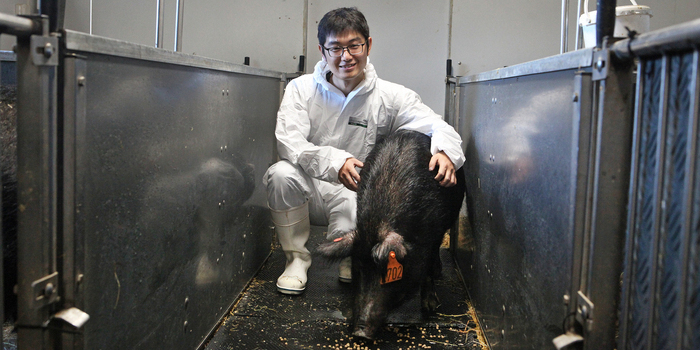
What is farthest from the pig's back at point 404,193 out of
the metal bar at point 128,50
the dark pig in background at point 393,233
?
the metal bar at point 128,50

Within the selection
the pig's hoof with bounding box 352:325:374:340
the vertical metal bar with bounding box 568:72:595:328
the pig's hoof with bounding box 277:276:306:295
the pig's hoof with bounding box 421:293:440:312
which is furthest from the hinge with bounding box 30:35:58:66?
the pig's hoof with bounding box 421:293:440:312

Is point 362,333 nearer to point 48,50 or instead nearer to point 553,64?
point 553,64

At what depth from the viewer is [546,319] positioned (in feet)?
4.44

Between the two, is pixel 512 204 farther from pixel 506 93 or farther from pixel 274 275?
pixel 274 275

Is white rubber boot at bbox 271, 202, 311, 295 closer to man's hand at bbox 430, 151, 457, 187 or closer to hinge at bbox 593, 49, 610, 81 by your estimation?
man's hand at bbox 430, 151, 457, 187

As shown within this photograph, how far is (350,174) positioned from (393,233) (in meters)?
0.44

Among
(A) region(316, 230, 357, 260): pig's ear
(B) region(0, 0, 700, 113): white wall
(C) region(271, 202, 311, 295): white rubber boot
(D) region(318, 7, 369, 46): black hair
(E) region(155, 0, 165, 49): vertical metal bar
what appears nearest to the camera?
(E) region(155, 0, 165, 49): vertical metal bar

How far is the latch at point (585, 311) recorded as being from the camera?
115 centimetres

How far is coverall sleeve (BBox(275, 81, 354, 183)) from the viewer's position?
2459 mm

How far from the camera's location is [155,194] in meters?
1.51

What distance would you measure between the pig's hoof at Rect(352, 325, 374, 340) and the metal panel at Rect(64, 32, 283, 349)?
0.60 metres

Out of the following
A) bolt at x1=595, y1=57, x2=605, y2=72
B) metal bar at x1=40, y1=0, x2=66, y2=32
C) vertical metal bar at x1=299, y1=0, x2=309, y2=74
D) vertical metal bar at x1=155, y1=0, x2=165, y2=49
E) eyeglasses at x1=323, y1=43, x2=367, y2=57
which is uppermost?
vertical metal bar at x1=299, y1=0, x2=309, y2=74

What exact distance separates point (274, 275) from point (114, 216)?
160cm

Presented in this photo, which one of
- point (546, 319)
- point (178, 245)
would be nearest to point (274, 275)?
point (178, 245)
